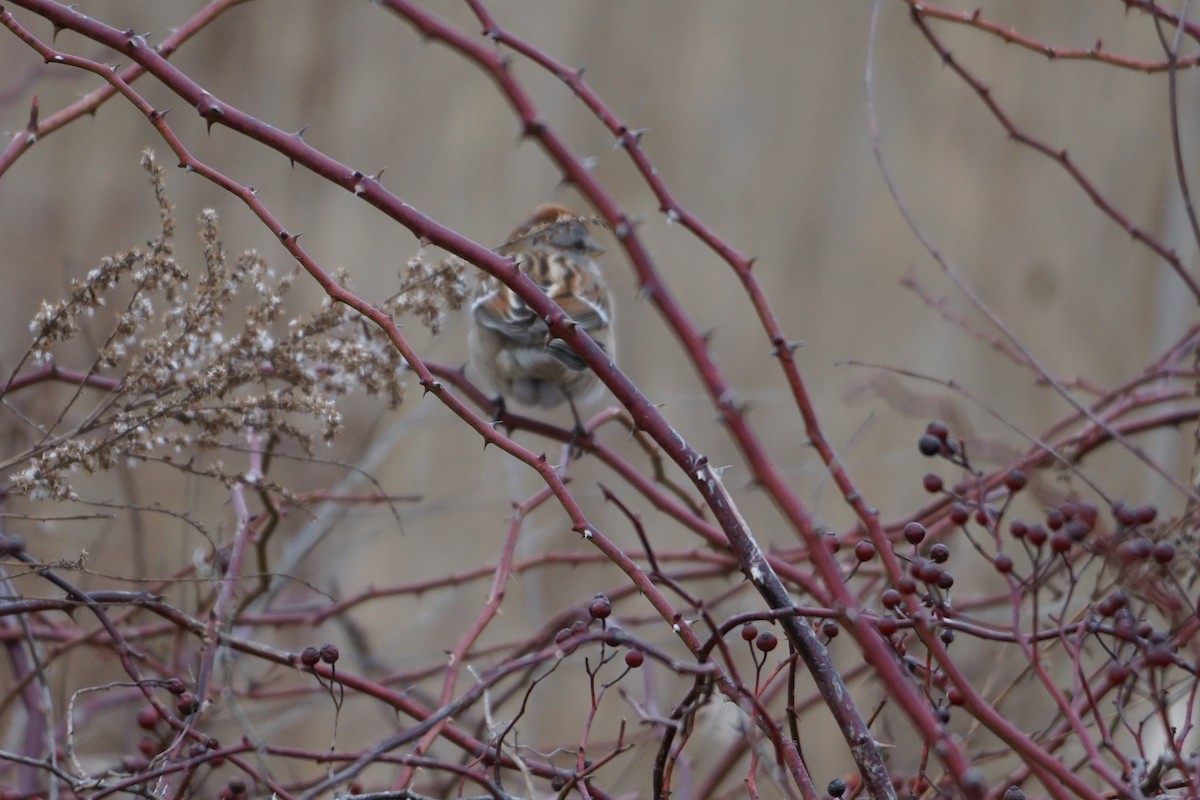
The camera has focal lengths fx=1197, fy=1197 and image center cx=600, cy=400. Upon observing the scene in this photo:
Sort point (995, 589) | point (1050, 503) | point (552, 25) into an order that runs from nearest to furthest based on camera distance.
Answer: point (1050, 503) → point (995, 589) → point (552, 25)

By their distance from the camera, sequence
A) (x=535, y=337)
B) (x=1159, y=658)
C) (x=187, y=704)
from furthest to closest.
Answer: (x=535, y=337), (x=187, y=704), (x=1159, y=658)

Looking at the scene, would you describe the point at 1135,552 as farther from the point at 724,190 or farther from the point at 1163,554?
the point at 724,190

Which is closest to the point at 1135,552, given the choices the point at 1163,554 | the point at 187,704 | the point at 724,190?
the point at 1163,554

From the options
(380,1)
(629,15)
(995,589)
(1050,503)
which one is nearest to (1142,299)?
(995,589)

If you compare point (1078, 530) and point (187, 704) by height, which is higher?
point (187, 704)

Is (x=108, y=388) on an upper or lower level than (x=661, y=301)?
upper

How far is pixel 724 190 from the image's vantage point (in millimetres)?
6125

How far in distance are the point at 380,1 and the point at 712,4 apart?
491 centimetres

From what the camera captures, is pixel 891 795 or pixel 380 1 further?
pixel 380 1

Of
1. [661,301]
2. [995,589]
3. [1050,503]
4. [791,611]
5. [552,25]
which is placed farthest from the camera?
[552,25]

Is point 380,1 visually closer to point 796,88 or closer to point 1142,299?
point 796,88

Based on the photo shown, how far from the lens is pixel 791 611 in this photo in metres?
1.19

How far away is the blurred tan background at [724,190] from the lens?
5.79 metres

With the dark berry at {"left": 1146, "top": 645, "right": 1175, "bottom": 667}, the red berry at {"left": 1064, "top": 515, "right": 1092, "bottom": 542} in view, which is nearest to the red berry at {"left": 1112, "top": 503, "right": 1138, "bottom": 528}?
the red berry at {"left": 1064, "top": 515, "right": 1092, "bottom": 542}
